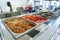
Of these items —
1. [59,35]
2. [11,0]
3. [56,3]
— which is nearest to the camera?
[59,35]

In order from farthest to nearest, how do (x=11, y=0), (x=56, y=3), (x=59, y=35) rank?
(x=56, y=3) → (x=11, y=0) → (x=59, y=35)

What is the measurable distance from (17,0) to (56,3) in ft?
6.55

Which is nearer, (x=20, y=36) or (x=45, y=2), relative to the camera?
(x=20, y=36)

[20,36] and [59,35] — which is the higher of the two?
[20,36]

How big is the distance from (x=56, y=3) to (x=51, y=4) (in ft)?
0.86

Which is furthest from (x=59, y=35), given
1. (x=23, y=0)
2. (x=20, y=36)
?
(x=23, y=0)

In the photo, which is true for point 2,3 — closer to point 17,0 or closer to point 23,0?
point 17,0

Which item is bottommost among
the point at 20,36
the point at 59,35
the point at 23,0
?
the point at 59,35

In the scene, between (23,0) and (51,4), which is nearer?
(23,0)

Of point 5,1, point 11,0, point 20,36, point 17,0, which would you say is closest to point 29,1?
point 17,0

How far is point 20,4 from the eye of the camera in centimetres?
447

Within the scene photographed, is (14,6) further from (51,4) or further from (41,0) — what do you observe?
(51,4)

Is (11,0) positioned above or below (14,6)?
above

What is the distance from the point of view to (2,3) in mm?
3703
